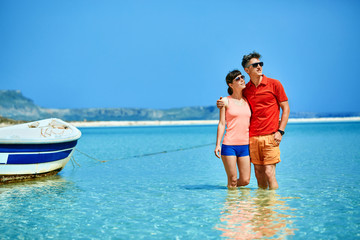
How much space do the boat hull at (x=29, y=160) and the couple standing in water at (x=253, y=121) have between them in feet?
18.2

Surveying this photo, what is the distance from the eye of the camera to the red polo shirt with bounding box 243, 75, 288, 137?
576cm

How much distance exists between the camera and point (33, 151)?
988cm

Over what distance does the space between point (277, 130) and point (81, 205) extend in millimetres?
3614

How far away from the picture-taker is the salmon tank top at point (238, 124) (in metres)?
5.99

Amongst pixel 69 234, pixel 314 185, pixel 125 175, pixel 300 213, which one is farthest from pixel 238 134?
pixel 125 175

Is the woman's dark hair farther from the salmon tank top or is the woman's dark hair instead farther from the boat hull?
the boat hull

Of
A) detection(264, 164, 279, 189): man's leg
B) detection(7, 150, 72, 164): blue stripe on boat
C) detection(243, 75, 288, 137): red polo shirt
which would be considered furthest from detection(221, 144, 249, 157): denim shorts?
detection(7, 150, 72, 164): blue stripe on boat

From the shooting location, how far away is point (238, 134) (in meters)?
6.00

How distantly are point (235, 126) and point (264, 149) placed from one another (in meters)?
0.54

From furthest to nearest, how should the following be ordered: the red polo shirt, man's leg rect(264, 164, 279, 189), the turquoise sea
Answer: man's leg rect(264, 164, 279, 189)
the red polo shirt
the turquoise sea

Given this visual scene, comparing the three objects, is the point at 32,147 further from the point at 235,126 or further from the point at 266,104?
the point at 266,104

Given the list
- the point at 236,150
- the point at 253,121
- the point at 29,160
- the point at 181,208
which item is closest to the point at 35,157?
the point at 29,160

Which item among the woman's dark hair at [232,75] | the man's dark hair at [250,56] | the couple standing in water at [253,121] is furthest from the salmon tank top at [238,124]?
the man's dark hair at [250,56]

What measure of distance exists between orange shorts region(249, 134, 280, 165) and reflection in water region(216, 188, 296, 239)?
2.49 feet
